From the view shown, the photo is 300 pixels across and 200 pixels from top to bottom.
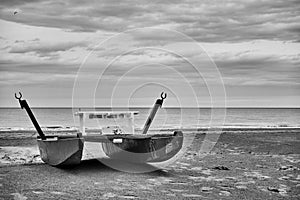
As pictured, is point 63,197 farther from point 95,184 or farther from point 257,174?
point 257,174

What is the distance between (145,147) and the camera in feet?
42.8

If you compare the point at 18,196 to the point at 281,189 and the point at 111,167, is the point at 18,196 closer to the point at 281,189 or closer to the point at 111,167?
the point at 111,167

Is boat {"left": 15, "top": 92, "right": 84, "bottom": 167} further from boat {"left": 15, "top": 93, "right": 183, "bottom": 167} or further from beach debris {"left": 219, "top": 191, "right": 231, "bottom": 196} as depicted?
beach debris {"left": 219, "top": 191, "right": 231, "bottom": 196}

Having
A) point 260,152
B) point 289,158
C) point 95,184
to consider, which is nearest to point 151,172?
point 95,184

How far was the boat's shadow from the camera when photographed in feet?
42.0

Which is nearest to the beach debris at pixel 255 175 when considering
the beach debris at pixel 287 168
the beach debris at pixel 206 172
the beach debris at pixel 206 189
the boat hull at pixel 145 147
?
the beach debris at pixel 206 172

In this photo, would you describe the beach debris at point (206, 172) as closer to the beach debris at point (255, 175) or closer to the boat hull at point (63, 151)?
the beach debris at point (255, 175)

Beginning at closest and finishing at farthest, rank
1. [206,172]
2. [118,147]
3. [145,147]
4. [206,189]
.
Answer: [206,189]
[145,147]
[118,147]
[206,172]

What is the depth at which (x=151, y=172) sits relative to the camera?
42.9 feet

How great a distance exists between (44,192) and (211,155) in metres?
9.89

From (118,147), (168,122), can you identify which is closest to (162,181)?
(118,147)

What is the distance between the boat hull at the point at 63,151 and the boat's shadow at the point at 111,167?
303 millimetres

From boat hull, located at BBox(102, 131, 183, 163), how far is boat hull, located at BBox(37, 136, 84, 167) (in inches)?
46.9

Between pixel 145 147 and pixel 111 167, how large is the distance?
1287 millimetres
